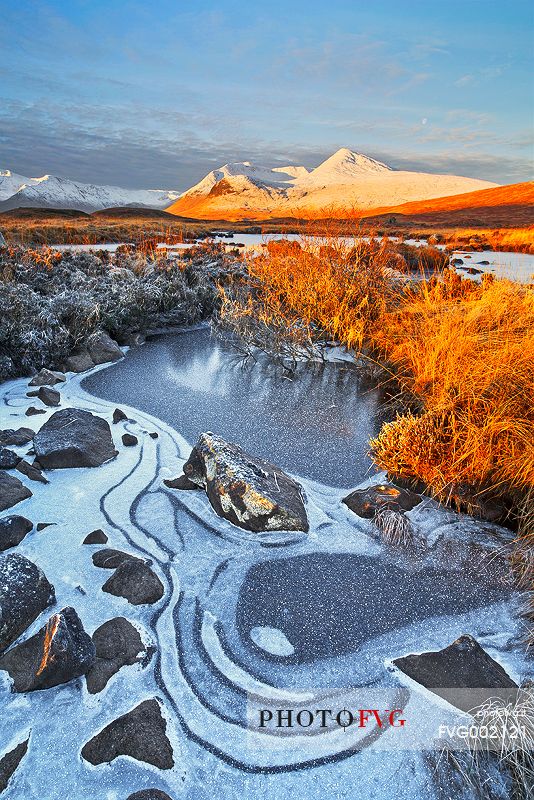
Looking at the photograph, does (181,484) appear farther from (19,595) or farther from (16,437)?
(16,437)

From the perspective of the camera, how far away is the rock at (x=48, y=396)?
4.34 metres

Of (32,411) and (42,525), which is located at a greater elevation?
(32,411)

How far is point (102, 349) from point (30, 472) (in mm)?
3171

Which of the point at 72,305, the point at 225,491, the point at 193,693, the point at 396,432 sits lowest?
the point at 193,693

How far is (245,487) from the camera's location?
2773 mm

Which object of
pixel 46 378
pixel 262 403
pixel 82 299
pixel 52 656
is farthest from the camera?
pixel 82 299

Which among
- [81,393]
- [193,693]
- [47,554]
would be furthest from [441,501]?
[81,393]

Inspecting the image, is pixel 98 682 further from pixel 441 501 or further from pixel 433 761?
pixel 441 501

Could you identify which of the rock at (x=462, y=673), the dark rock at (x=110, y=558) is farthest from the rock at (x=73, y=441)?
the rock at (x=462, y=673)

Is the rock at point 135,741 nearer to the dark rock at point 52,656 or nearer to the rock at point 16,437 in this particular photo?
the dark rock at point 52,656

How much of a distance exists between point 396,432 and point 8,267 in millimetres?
8110

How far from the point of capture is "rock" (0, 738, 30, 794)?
1.42m

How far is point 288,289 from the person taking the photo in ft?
22.3

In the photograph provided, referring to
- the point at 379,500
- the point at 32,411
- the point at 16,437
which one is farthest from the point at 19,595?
the point at 32,411
